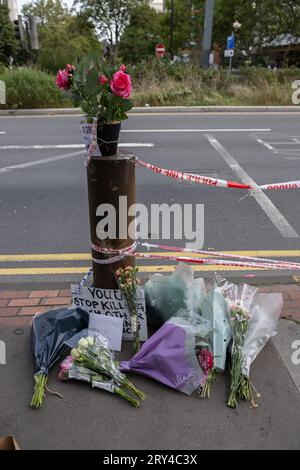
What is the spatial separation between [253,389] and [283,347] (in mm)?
454

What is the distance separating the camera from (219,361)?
2424 mm

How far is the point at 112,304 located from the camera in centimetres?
269

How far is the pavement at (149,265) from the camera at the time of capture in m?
2.08

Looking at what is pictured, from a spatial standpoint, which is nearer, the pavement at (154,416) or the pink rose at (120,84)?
the pavement at (154,416)

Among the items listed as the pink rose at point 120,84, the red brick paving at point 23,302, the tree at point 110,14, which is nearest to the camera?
the pink rose at point 120,84

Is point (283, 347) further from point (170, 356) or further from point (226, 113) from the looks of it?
point (226, 113)

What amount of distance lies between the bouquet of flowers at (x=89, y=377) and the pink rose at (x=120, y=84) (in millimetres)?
1545

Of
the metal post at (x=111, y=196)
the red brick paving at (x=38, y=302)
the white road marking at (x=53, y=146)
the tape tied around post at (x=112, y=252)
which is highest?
the metal post at (x=111, y=196)

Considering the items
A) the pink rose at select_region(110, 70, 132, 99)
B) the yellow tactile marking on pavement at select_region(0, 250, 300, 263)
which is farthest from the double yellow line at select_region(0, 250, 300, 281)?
the pink rose at select_region(110, 70, 132, 99)

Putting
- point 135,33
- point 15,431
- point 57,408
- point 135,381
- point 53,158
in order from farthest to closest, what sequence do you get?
point 135,33
point 53,158
point 135,381
point 57,408
point 15,431

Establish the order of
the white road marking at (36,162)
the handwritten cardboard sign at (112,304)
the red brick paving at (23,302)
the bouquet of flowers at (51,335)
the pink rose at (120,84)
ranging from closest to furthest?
1. the pink rose at (120,84)
2. the bouquet of flowers at (51,335)
3. the handwritten cardboard sign at (112,304)
4. the red brick paving at (23,302)
5. the white road marking at (36,162)

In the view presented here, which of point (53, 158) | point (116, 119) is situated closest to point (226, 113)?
point (53, 158)

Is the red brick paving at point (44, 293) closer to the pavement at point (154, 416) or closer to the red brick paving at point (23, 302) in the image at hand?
the red brick paving at point (23, 302)

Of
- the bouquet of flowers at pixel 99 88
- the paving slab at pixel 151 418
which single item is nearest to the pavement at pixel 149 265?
the paving slab at pixel 151 418
